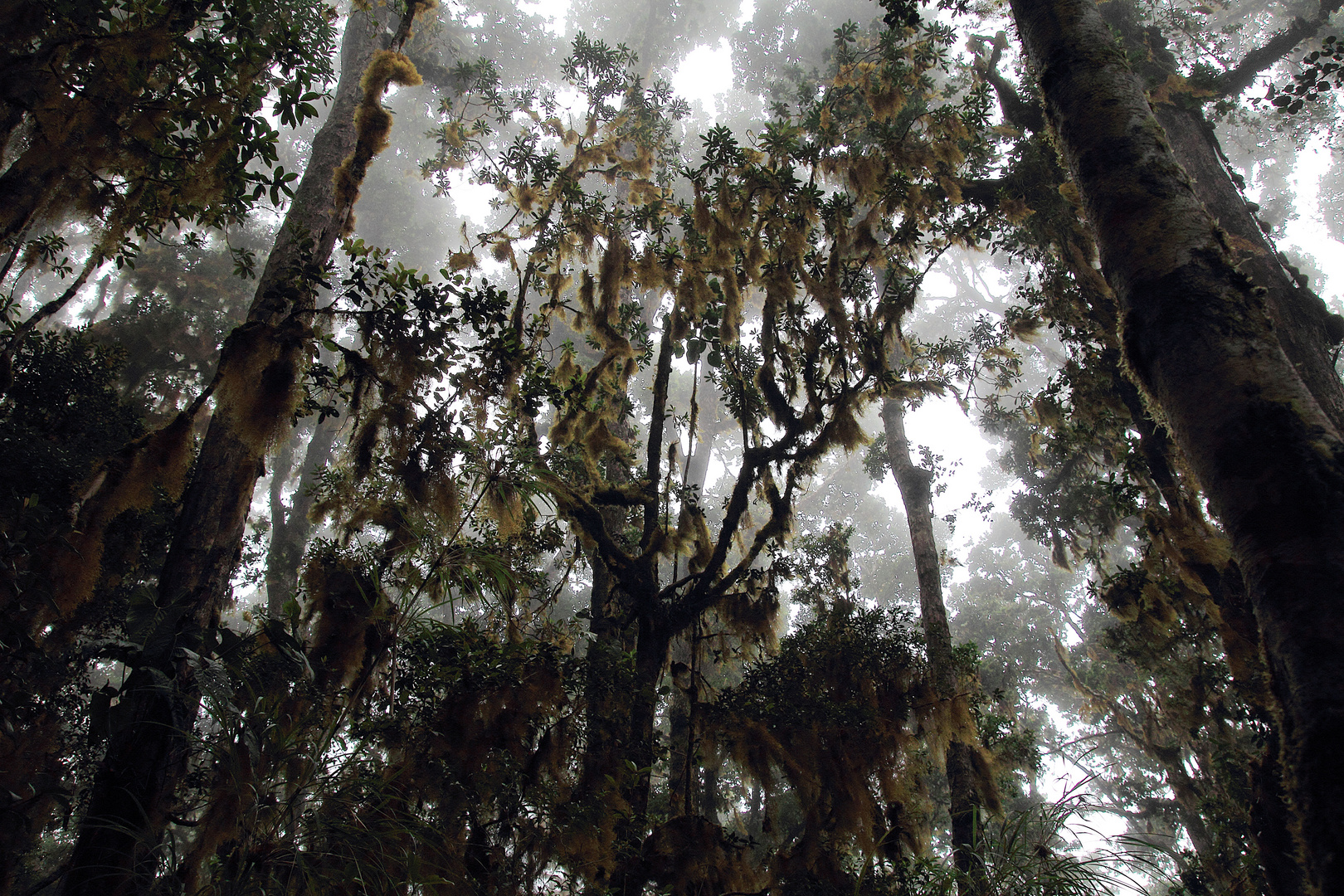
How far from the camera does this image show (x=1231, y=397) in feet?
4.44

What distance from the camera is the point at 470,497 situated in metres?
3.57

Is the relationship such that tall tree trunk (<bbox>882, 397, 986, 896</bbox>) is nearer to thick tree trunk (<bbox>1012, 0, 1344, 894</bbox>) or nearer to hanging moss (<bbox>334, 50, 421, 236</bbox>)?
thick tree trunk (<bbox>1012, 0, 1344, 894</bbox>)

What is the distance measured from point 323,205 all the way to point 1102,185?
5.69 m

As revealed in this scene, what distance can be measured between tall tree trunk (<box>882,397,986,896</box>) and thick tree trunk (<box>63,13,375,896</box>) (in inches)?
128

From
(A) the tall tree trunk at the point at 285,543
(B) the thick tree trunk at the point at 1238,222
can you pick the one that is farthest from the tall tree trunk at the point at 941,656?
(A) the tall tree trunk at the point at 285,543

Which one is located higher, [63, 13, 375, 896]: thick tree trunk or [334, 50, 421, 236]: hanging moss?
[334, 50, 421, 236]: hanging moss

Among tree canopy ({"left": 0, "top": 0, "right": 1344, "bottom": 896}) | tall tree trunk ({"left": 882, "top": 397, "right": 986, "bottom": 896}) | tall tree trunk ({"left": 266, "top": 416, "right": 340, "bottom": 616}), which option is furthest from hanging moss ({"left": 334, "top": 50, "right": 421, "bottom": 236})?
tall tree trunk ({"left": 266, "top": 416, "right": 340, "bottom": 616})

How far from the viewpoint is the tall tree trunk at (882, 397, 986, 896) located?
155 inches

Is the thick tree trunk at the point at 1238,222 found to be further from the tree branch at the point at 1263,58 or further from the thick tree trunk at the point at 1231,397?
the thick tree trunk at the point at 1231,397

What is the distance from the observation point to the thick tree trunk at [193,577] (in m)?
2.30

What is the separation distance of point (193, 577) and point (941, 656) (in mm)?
5409

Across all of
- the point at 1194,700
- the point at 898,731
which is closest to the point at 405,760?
the point at 898,731

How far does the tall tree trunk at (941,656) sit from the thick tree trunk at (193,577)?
3.25 metres

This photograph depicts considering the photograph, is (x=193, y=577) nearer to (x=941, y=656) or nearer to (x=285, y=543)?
(x=941, y=656)
